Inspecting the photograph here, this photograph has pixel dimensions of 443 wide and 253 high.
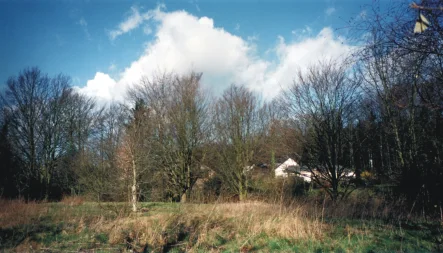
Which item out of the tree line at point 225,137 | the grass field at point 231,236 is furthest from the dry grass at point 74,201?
the grass field at point 231,236

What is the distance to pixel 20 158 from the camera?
76.0ft

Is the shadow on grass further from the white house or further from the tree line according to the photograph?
the white house

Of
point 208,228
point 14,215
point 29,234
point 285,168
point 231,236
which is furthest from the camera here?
point 285,168

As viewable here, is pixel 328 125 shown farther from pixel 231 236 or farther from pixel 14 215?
pixel 14 215

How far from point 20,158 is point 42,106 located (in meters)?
5.63

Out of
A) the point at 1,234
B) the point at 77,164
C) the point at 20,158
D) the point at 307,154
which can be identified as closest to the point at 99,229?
the point at 1,234

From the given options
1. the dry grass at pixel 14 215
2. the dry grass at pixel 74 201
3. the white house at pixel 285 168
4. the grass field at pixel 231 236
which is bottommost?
the dry grass at pixel 74 201

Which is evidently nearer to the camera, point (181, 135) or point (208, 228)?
point (208, 228)

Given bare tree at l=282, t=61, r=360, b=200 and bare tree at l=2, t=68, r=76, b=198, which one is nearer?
bare tree at l=282, t=61, r=360, b=200

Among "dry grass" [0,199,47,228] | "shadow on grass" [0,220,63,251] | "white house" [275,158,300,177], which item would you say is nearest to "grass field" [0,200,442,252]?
"shadow on grass" [0,220,63,251]

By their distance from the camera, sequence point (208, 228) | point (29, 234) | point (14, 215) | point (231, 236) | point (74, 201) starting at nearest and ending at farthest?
point (231, 236) → point (208, 228) → point (29, 234) → point (14, 215) → point (74, 201)

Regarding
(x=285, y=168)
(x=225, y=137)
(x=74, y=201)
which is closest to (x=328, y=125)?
(x=285, y=168)

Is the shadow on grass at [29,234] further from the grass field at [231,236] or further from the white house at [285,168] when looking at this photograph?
the white house at [285,168]

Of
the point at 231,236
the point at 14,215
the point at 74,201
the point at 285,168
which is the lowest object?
the point at 74,201
